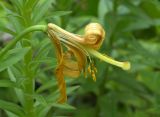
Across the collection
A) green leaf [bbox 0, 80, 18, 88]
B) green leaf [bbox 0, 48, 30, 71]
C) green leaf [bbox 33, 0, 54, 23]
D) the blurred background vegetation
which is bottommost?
the blurred background vegetation

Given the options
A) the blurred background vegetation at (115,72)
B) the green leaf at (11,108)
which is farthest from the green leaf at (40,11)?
the blurred background vegetation at (115,72)

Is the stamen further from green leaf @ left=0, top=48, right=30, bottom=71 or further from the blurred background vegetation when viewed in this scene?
the blurred background vegetation

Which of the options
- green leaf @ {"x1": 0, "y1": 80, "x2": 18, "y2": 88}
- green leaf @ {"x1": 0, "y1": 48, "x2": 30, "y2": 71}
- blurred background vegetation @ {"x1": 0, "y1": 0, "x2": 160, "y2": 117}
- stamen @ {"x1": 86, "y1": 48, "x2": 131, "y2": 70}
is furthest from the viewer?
blurred background vegetation @ {"x1": 0, "y1": 0, "x2": 160, "y2": 117}

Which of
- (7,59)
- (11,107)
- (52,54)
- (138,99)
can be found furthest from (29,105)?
(138,99)

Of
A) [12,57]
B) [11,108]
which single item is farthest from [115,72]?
[12,57]

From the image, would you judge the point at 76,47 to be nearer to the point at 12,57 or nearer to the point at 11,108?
the point at 12,57

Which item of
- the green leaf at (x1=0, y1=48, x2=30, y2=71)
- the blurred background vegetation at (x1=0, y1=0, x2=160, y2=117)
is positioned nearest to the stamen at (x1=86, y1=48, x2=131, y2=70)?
the green leaf at (x1=0, y1=48, x2=30, y2=71)

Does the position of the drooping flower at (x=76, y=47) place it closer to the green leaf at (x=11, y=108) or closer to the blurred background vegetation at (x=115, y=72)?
the green leaf at (x=11, y=108)
